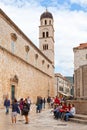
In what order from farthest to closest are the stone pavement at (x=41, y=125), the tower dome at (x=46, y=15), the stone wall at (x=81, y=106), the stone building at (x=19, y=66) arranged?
the tower dome at (x=46, y=15)
the stone building at (x=19, y=66)
the stone wall at (x=81, y=106)
the stone pavement at (x=41, y=125)

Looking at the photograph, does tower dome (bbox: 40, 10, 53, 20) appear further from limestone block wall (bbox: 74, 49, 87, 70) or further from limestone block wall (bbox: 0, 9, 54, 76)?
limestone block wall (bbox: 74, 49, 87, 70)

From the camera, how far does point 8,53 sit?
28.7m

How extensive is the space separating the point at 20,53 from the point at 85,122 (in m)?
21.5

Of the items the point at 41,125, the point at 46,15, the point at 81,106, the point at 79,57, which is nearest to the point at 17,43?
the point at 79,57

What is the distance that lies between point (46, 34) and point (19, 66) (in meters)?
33.1

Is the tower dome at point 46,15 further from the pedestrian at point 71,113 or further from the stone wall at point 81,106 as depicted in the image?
the pedestrian at point 71,113

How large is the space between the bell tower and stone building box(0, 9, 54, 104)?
9318mm

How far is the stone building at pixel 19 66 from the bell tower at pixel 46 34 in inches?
367

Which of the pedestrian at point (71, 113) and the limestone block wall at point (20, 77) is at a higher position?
the limestone block wall at point (20, 77)

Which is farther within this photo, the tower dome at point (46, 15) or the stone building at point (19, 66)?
the tower dome at point (46, 15)

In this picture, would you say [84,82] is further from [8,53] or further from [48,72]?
[48,72]

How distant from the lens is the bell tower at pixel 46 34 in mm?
62281

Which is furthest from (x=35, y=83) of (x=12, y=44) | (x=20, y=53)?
(x=12, y=44)

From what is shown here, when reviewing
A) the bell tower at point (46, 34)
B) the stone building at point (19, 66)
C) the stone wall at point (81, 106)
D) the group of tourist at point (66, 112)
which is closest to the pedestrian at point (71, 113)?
the group of tourist at point (66, 112)
